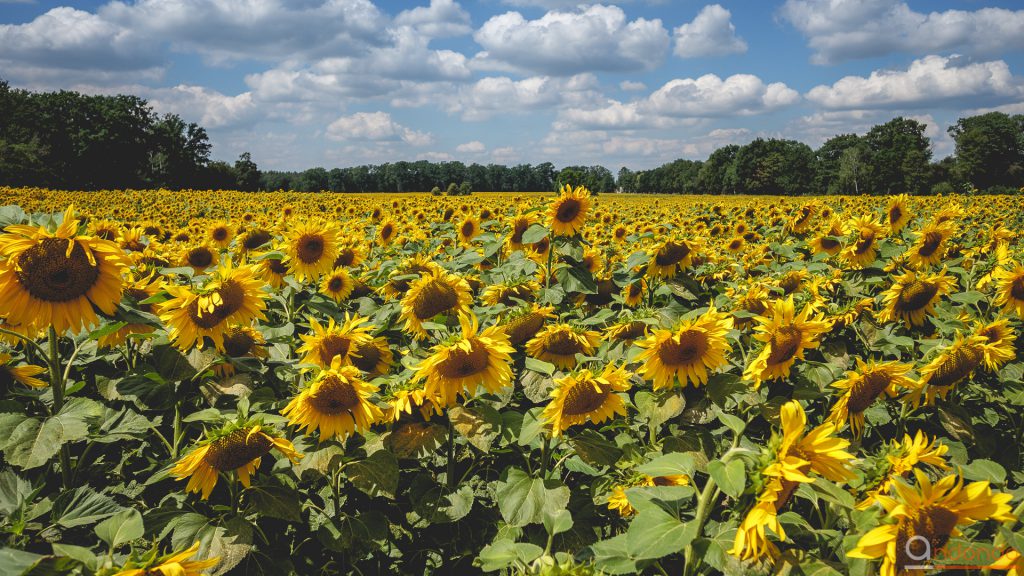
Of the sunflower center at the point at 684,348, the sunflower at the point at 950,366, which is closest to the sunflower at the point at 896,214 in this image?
the sunflower at the point at 950,366

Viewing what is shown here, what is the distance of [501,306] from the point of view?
117 inches

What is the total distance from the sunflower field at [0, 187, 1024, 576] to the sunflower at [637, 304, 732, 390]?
16 millimetres

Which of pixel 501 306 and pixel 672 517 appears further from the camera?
pixel 501 306

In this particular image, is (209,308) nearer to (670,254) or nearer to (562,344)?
(562,344)

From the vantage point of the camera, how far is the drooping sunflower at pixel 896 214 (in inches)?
209

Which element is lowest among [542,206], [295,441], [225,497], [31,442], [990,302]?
[225,497]

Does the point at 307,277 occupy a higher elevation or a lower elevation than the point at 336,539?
higher

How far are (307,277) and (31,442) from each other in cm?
237

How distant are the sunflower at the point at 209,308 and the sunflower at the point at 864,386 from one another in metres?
2.91

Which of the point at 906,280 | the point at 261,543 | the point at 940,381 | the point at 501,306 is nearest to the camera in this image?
the point at 261,543

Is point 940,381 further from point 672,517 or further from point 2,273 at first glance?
point 2,273

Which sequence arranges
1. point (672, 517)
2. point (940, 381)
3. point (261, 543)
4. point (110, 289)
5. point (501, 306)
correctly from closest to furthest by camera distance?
point (672, 517), point (110, 289), point (261, 543), point (940, 381), point (501, 306)

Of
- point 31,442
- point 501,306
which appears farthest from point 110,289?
point 501,306

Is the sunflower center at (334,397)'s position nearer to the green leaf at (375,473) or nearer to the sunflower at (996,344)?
the green leaf at (375,473)
